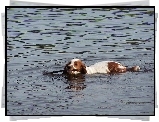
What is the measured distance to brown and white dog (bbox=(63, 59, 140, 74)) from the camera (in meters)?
1.66

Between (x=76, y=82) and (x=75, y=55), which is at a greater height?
(x=75, y=55)

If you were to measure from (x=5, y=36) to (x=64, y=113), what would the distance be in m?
0.48

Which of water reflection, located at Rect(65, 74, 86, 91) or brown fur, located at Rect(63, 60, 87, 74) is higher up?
brown fur, located at Rect(63, 60, 87, 74)

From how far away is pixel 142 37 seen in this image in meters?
1.68

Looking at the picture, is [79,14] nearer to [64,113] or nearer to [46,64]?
[46,64]

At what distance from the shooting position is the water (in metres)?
1.67

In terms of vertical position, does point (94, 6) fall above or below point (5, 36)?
above

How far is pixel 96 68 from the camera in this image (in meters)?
1.67

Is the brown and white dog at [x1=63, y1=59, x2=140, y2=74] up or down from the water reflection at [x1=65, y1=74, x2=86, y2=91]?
up

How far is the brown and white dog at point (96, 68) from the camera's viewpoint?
166 cm

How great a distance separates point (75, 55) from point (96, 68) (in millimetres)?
123

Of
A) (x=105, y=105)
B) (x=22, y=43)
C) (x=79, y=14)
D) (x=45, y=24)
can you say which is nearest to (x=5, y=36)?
(x=22, y=43)

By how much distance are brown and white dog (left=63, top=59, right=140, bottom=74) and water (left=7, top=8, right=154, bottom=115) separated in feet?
0.07

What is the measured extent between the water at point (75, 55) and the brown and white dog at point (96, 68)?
0.02 metres
